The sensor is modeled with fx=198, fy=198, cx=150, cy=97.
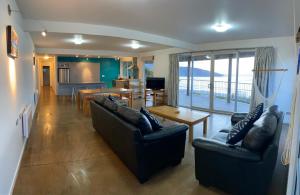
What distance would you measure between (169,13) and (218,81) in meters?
4.23

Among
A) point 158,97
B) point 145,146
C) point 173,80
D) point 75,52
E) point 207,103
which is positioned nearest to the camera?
point 145,146

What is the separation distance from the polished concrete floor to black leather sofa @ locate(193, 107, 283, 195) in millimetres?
228

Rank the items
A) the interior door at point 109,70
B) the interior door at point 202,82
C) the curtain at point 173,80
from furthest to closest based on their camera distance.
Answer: the interior door at point 109,70
the curtain at point 173,80
the interior door at point 202,82

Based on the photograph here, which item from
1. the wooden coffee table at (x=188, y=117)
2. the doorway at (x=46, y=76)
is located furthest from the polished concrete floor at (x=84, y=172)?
the doorway at (x=46, y=76)

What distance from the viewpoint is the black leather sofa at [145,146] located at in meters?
2.44

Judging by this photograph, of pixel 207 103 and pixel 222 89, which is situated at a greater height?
pixel 222 89

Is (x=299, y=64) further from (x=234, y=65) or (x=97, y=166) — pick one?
(x=234, y=65)

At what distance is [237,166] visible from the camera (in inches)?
84.0

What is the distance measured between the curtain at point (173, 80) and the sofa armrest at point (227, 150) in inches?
228

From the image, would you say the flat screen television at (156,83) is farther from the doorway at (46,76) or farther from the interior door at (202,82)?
the doorway at (46,76)

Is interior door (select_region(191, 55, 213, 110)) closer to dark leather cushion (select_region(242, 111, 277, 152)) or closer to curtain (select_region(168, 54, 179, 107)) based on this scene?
curtain (select_region(168, 54, 179, 107))

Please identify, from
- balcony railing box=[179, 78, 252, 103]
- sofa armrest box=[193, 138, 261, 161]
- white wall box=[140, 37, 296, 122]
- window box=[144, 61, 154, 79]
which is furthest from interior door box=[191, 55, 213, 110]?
sofa armrest box=[193, 138, 261, 161]

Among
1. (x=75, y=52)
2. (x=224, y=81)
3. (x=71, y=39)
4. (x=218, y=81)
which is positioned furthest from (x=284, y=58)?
(x=75, y=52)

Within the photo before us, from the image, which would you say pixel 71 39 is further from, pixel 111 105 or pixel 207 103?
pixel 207 103
